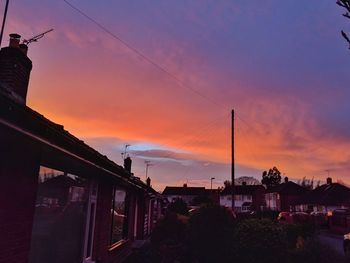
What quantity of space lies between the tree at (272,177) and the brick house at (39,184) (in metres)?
115

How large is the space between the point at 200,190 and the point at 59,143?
4617 inches

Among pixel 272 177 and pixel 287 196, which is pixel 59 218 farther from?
pixel 272 177

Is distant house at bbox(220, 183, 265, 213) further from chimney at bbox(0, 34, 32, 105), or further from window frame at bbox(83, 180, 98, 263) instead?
chimney at bbox(0, 34, 32, 105)

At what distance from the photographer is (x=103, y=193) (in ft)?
36.6

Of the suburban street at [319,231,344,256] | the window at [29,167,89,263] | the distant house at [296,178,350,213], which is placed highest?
the distant house at [296,178,350,213]

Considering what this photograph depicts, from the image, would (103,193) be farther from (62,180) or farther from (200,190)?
(200,190)

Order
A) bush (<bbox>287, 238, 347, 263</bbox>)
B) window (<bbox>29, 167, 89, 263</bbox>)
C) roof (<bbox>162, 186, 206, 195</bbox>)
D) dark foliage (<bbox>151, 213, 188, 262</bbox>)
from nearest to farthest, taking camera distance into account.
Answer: window (<bbox>29, 167, 89, 263</bbox>)
bush (<bbox>287, 238, 347, 263</bbox>)
dark foliage (<bbox>151, 213, 188, 262</bbox>)
roof (<bbox>162, 186, 206, 195</bbox>)

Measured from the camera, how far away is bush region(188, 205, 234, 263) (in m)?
14.2

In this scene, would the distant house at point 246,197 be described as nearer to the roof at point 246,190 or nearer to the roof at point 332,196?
the roof at point 246,190

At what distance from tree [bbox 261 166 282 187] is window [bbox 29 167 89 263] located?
116m

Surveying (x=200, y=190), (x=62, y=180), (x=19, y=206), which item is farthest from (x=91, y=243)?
(x=200, y=190)

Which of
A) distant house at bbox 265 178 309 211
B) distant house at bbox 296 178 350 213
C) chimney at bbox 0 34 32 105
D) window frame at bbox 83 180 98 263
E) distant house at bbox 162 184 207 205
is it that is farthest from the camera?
distant house at bbox 162 184 207 205

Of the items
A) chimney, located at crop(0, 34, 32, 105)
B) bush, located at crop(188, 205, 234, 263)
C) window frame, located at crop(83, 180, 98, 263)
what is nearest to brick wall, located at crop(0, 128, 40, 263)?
chimney, located at crop(0, 34, 32, 105)

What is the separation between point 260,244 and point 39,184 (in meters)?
8.40
